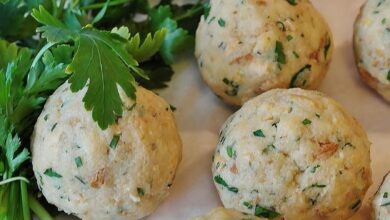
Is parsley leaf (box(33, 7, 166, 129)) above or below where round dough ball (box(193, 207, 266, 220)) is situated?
above

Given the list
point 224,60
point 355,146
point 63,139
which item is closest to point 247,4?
point 224,60

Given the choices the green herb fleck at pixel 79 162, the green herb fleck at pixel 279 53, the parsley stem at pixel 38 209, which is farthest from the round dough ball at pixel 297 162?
the parsley stem at pixel 38 209

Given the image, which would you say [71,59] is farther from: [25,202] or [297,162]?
[297,162]

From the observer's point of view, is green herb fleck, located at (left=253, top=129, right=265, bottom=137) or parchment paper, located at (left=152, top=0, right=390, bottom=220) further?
parchment paper, located at (left=152, top=0, right=390, bottom=220)

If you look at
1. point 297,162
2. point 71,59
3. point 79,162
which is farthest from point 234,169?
point 71,59

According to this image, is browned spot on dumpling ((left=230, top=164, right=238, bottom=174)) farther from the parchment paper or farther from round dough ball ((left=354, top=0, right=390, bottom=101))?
round dough ball ((left=354, top=0, right=390, bottom=101))

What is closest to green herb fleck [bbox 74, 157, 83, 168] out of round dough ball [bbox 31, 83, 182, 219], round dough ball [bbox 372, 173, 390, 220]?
round dough ball [bbox 31, 83, 182, 219]

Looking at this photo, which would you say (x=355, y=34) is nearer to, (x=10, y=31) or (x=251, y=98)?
(x=251, y=98)
